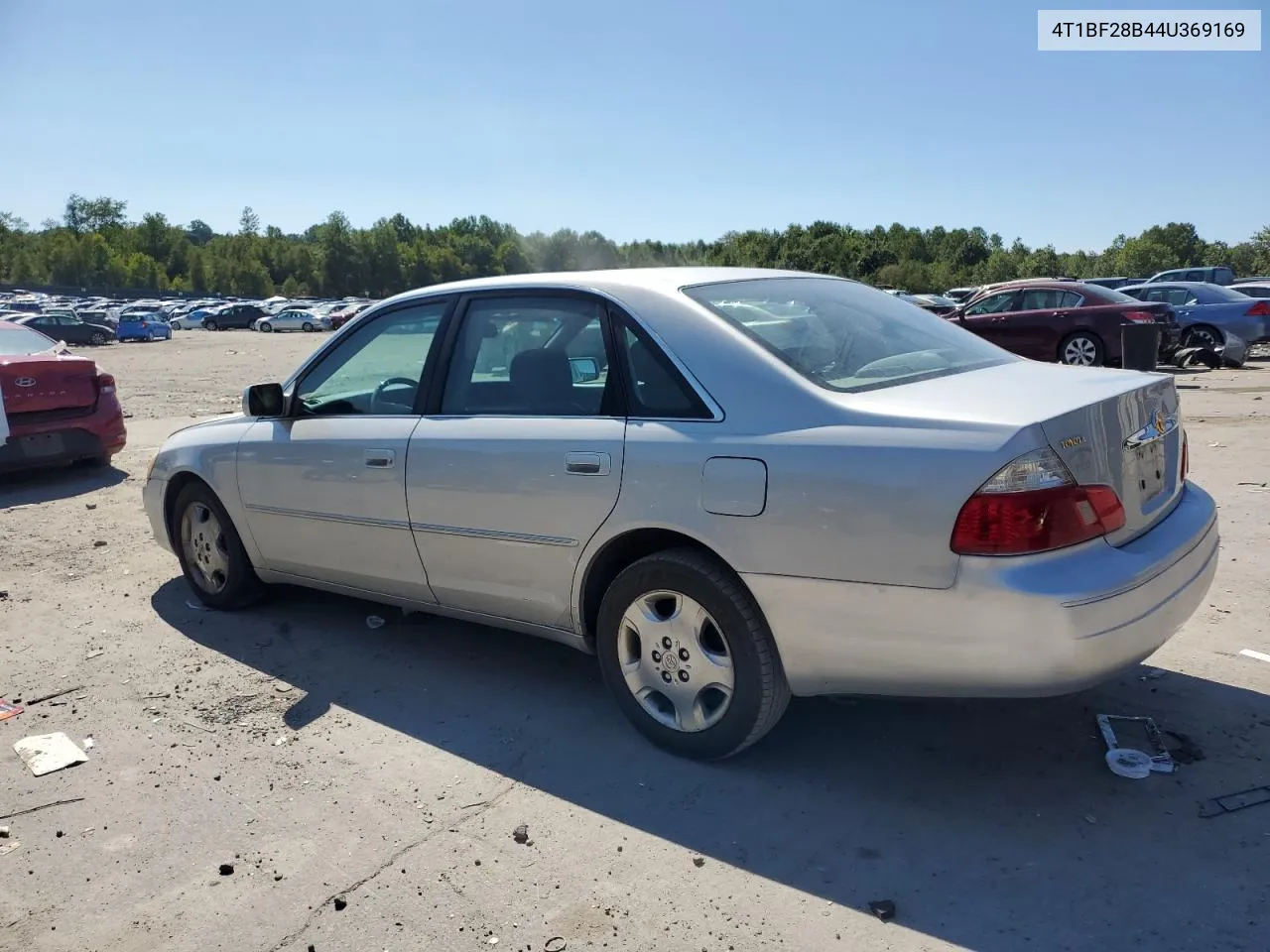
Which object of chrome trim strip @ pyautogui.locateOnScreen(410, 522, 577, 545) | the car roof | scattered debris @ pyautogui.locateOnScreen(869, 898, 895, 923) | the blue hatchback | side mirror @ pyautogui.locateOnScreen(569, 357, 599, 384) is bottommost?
scattered debris @ pyautogui.locateOnScreen(869, 898, 895, 923)

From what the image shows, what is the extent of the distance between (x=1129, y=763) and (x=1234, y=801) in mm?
319

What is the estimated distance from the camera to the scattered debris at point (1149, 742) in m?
3.28

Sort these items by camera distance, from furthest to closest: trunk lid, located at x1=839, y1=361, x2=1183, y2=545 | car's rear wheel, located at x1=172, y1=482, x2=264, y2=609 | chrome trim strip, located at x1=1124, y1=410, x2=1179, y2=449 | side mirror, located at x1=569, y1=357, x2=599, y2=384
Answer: car's rear wheel, located at x1=172, y1=482, x2=264, y2=609 → side mirror, located at x1=569, y1=357, x2=599, y2=384 → chrome trim strip, located at x1=1124, y1=410, x2=1179, y2=449 → trunk lid, located at x1=839, y1=361, x2=1183, y2=545

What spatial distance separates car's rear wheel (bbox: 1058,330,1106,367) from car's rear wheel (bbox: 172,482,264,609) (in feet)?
43.4

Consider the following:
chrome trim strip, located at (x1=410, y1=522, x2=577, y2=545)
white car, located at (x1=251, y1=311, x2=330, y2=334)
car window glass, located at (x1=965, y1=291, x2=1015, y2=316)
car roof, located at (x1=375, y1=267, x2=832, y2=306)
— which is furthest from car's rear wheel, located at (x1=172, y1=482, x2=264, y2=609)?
white car, located at (x1=251, y1=311, x2=330, y2=334)

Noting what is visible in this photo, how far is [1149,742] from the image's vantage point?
3465 mm

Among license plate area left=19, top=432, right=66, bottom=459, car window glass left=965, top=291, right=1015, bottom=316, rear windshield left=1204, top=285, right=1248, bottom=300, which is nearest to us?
license plate area left=19, top=432, right=66, bottom=459

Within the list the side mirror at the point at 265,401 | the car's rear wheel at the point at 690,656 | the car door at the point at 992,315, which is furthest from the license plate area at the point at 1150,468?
the car door at the point at 992,315

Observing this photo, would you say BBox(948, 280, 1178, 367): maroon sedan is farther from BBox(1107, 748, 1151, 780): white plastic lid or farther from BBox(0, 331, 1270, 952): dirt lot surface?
BBox(1107, 748, 1151, 780): white plastic lid

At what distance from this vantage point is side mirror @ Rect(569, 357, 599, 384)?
3697mm

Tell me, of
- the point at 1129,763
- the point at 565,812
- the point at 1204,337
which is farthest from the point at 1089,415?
the point at 1204,337

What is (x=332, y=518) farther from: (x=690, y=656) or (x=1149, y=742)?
(x=1149, y=742)

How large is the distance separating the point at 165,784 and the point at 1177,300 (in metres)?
19.2

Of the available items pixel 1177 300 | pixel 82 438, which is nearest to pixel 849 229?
pixel 1177 300
